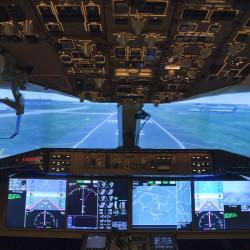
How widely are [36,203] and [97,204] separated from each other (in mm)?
524

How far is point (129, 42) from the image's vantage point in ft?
6.11

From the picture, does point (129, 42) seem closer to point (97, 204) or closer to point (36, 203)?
point (97, 204)

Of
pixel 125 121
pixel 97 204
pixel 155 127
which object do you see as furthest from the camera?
pixel 155 127

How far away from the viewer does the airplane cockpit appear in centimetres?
163

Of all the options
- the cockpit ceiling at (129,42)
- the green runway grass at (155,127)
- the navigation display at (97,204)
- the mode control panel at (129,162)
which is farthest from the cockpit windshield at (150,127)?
the cockpit ceiling at (129,42)

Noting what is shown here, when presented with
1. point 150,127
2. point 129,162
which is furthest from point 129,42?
point 150,127

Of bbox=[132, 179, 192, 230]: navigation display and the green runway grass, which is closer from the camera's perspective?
bbox=[132, 179, 192, 230]: navigation display

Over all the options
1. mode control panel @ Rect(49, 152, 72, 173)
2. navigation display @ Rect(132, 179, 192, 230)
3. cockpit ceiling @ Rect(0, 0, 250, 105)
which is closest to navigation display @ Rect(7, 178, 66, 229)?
mode control panel @ Rect(49, 152, 72, 173)

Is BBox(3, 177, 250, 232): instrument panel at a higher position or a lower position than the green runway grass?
lower

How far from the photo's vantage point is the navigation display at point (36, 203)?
3207 millimetres

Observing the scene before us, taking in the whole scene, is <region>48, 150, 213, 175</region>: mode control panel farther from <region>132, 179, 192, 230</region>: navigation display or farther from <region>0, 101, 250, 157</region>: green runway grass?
<region>0, 101, 250, 157</region>: green runway grass

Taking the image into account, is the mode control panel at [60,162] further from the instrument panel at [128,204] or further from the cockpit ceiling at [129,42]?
the cockpit ceiling at [129,42]

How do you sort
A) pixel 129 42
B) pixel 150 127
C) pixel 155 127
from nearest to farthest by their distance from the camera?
1. pixel 129 42
2. pixel 150 127
3. pixel 155 127

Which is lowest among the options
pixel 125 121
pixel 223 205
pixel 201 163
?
pixel 223 205
